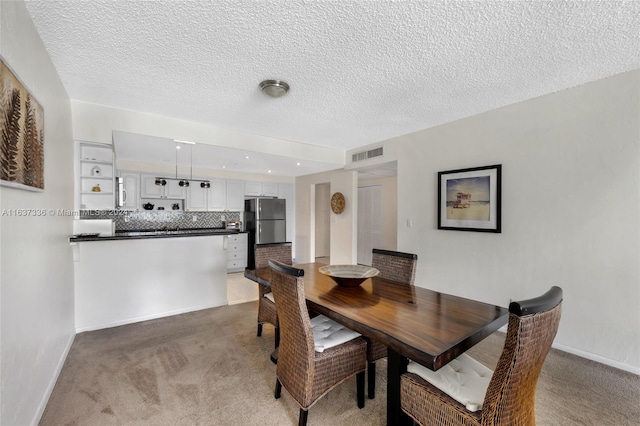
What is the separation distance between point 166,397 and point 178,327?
1.25 meters

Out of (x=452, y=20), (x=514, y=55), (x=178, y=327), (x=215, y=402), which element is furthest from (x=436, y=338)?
(x=178, y=327)

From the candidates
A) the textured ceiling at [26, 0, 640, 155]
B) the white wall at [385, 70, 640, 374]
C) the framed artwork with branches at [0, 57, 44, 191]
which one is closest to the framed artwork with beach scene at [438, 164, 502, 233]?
the white wall at [385, 70, 640, 374]

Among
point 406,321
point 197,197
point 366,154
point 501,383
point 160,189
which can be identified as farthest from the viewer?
point 197,197

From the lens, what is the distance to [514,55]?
1.93 meters

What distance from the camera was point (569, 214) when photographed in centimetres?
242

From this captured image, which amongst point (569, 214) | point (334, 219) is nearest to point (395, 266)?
point (569, 214)

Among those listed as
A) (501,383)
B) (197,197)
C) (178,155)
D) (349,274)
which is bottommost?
(501,383)

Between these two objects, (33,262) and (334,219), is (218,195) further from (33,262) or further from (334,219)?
(33,262)

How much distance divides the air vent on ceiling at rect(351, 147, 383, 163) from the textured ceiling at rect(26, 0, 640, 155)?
4.24ft

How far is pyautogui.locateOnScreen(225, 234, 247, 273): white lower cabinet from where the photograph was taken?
592 cm

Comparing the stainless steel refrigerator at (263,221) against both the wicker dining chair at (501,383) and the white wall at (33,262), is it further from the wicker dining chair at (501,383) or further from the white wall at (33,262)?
the wicker dining chair at (501,383)

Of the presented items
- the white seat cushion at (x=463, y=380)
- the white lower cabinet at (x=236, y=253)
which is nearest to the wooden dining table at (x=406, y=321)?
the white seat cushion at (x=463, y=380)

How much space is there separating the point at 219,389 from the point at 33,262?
4.63 feet

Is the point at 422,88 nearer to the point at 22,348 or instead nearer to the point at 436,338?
the point at 436,338
